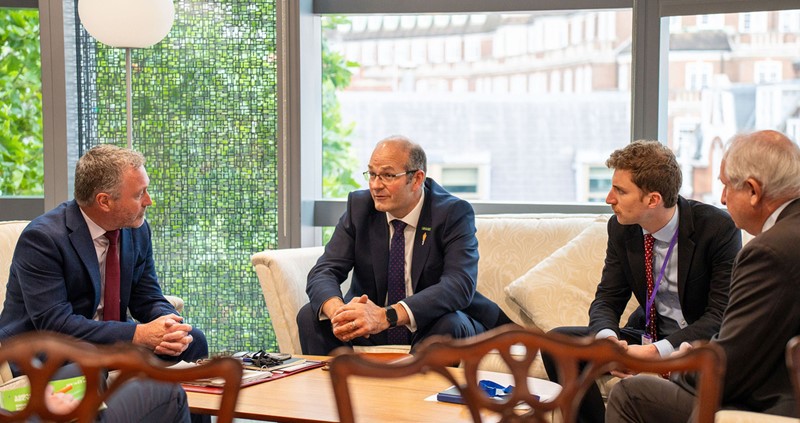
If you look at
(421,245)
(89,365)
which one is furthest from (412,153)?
(89,365)

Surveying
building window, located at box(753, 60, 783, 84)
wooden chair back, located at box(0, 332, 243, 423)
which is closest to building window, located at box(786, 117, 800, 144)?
building window, located at box(753, 60, 783, 84)

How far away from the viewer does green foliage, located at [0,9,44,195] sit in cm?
510

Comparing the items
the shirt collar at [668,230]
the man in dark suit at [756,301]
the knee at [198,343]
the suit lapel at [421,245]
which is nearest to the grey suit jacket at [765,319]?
the man in dark suit at [756,301]

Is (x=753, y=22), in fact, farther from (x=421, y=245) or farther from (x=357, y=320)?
(x=357, y=320)

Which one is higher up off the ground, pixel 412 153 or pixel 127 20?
pixel 127 20

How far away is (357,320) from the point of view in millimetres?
3322

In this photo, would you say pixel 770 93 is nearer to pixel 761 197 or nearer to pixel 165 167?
pixel 761 197

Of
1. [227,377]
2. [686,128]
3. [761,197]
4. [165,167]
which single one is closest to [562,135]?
[686,128]

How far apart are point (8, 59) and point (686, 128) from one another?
3577mm

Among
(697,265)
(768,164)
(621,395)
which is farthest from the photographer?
(697,265)

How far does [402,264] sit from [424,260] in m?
0.09

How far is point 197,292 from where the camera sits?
486 centimetres

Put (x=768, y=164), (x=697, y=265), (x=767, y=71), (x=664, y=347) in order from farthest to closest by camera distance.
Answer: (x=767, y=71) → (x=697, y=265) → (x=664, y=347) → (x=768, y=164)

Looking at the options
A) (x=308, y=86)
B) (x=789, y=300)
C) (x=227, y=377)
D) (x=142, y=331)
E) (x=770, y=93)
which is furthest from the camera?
(x=308, y=86)
